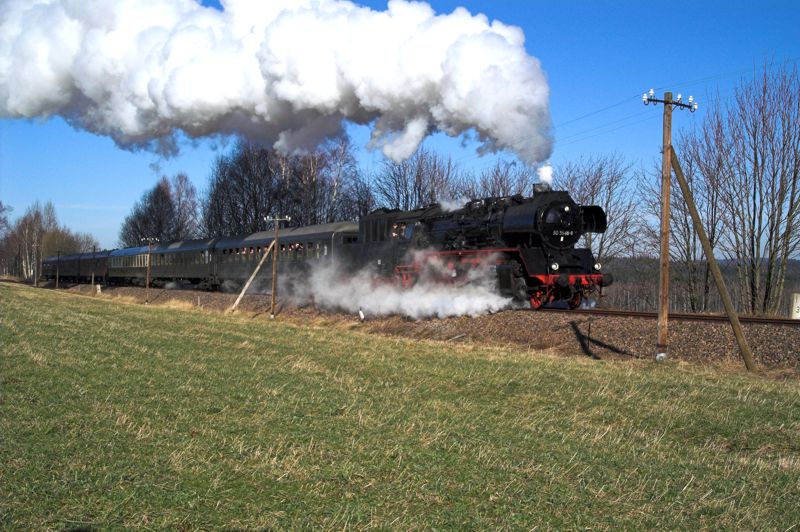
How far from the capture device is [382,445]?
6.52 meters

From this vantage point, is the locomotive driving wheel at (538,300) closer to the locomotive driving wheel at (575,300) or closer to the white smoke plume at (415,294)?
the white smoke plume at (415,294)

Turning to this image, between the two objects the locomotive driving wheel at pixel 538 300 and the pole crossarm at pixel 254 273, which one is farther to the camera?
the pole crossarm at pixel 254 273

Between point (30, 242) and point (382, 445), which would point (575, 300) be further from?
point (30, 242)

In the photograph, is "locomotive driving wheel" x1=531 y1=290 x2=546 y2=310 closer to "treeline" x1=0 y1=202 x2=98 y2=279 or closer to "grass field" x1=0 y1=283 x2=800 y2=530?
"grass field" x1=0 y1=283 x2=800 y2=530

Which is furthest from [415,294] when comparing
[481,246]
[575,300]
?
[575,300]

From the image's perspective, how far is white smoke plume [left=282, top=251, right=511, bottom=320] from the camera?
2009cm

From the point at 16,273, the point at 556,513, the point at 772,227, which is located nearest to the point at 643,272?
the point at 772,227

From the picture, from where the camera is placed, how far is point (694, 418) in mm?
8398

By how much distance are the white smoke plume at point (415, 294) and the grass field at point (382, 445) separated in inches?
310

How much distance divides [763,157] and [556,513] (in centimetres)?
2735

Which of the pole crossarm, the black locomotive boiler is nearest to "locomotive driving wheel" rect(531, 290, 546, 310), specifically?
the black locomotive boiler

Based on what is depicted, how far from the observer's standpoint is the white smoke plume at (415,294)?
65.9 ft

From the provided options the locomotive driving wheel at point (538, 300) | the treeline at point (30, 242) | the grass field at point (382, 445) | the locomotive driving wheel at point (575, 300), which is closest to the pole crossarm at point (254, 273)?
the locomotive driving wheel at point (538, 300)

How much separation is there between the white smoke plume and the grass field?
787cm
